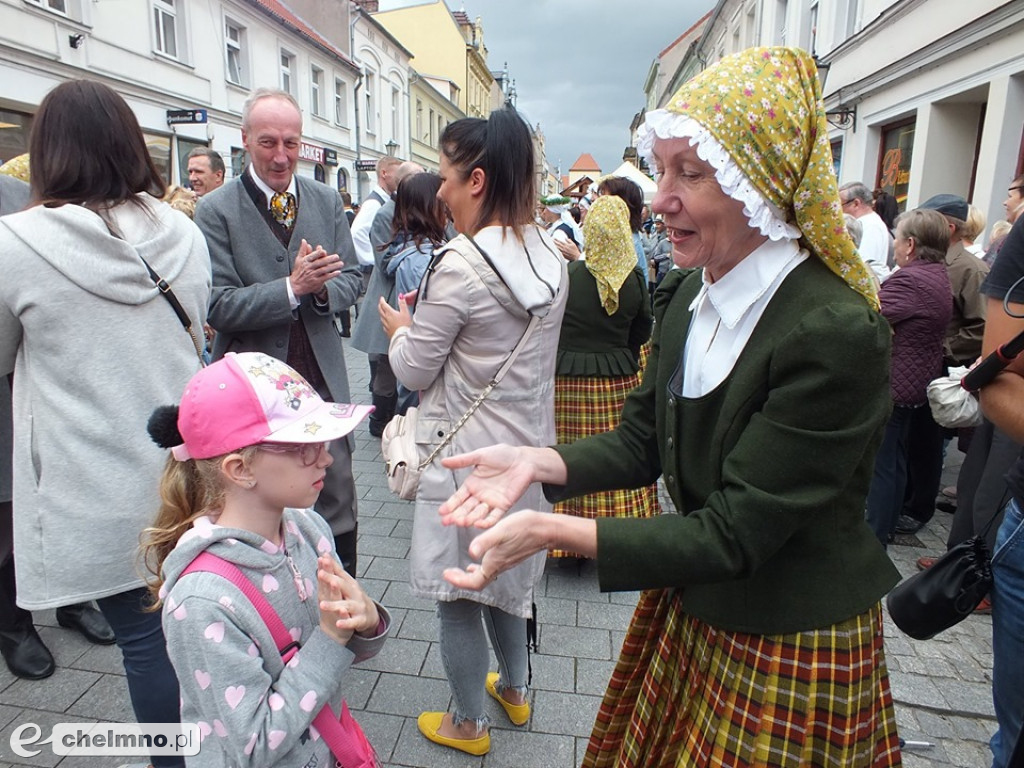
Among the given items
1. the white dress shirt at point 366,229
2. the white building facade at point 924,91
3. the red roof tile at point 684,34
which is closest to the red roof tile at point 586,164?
the red roof tile at point 684,34

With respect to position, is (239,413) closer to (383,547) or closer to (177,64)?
(383,547)

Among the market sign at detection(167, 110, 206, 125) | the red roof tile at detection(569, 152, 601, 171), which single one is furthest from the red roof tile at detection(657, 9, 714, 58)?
the market sign at detection(167, 110, 206, 125)

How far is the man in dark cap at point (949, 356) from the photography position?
4.29m

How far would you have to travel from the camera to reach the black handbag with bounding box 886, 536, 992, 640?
1.71 meters

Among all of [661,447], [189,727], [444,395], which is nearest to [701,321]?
[661,447]

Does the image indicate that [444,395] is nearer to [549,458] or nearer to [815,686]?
[549,458]

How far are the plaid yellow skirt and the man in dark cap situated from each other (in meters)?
3.40

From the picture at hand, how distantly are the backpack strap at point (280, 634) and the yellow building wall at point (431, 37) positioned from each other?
137 feet

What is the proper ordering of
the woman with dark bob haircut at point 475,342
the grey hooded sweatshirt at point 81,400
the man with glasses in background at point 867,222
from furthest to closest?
the man with glasses in background at point 867,222 < the woman with dark bob haircut at point 475,342 < the grey hooded sweatshirt at point 81,400

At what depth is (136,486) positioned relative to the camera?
77.4 inches

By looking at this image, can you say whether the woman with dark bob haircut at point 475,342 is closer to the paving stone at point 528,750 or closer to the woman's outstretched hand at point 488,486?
the paving stone at point 528,750

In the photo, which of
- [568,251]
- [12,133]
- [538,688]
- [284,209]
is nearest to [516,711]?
[538,688]

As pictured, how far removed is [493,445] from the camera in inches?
73.0

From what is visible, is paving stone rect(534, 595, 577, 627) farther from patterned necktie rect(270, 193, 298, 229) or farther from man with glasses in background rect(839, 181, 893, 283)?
man with glasses in background rect(839, 181, 893, 283)
